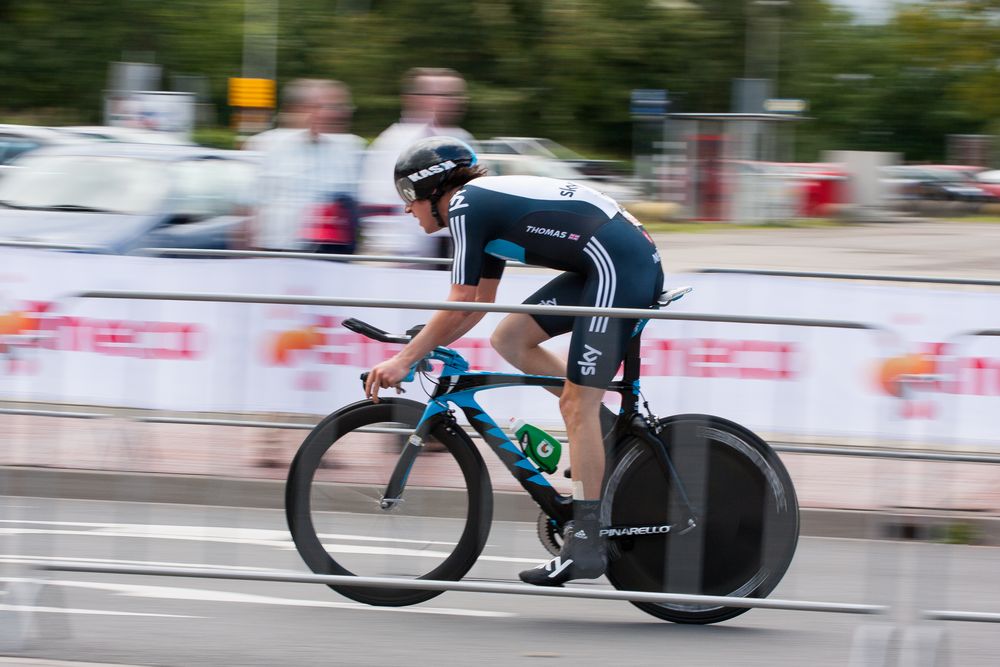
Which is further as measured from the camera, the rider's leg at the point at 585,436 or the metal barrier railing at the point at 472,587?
the rider's leg at the point at 585,436

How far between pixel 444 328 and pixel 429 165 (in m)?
0.67

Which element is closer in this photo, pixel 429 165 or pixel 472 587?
pixel 472 587

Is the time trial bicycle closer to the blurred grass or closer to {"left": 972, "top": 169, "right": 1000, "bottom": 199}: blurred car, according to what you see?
{"left": 972, "top": 169, "right": 1000, "bottom": 199}: blurred car

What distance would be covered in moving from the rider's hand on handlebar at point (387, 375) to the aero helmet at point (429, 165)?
64cm

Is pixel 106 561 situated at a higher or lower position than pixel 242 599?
higher

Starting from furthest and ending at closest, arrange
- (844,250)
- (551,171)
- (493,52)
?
1. (493,52)
2. (551,171)
3. (844,250)

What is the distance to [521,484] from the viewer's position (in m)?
4.88

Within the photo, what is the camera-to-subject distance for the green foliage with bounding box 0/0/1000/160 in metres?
40.7

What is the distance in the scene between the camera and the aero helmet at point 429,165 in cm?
489

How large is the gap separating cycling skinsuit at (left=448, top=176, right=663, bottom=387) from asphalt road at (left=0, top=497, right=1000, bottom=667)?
73cm

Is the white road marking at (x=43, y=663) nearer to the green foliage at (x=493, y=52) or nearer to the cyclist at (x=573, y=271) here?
→ the cyclist at (x=573, y=271)

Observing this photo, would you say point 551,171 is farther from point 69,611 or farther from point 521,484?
point 69,611

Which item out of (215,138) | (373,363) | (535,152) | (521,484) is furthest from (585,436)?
(215,138)

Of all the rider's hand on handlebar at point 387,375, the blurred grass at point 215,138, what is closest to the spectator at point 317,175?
the rider's hand on handlebar at point 387,375
